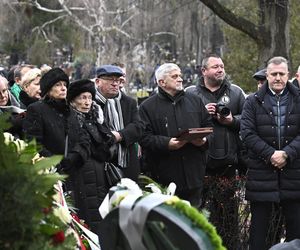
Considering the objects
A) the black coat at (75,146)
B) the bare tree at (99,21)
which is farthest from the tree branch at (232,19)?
the bare tree at (99,21)

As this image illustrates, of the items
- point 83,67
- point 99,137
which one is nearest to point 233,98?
point 99,137

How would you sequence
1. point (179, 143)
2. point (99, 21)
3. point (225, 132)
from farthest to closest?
point (99, 21)
point (225, 132)
point (179, 143)

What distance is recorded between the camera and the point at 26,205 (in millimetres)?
2756

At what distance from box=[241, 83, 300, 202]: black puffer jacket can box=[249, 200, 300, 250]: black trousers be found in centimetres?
15

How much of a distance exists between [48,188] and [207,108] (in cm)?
535

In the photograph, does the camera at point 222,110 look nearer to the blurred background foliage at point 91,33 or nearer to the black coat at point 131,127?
the black coat at point 131,127

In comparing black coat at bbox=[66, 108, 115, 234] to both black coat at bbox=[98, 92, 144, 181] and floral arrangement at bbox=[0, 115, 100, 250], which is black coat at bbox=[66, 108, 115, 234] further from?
floral arrangement at bbox=[0, 115, 100, 250]

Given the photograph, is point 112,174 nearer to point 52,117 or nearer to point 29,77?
point 52,117

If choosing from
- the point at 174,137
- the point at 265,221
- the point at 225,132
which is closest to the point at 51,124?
the point at 174,137

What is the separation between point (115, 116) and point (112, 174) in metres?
0.71

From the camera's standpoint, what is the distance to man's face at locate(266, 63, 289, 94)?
744 centimetres

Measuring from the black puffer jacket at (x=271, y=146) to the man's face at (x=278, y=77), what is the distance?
0.31ft

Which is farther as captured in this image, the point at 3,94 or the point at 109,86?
the point at 109,86

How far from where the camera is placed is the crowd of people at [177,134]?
6.99 m
